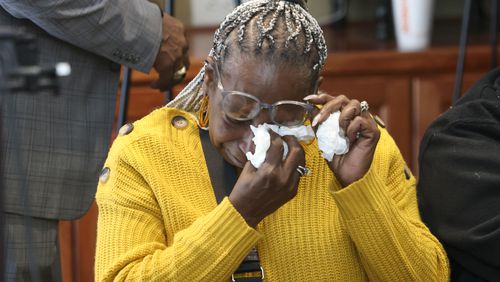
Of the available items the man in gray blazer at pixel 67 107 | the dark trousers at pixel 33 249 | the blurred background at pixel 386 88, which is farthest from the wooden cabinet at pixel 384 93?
the dark trousers at pixel 33 249

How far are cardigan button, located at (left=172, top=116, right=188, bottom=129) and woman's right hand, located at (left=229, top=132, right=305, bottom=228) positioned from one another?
21cm

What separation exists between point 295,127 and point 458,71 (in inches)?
57.6

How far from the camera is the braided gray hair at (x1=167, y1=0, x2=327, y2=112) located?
1647 mm

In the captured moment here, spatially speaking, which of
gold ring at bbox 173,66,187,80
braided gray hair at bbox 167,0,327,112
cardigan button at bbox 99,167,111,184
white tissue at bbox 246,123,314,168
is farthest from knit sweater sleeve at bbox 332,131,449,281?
gold ring at bbox 173,66,187,80

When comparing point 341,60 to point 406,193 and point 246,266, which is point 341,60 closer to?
point 406,193

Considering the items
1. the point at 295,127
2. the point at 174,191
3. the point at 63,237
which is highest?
the point at 295,127

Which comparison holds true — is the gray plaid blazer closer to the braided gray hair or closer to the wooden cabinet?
the braided gray hair

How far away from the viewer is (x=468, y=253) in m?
1.88

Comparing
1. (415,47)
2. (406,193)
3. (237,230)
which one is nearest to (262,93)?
(237,230)

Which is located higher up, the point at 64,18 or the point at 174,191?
the point at 64,18

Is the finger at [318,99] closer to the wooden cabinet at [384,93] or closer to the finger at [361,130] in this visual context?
the finger at [361,130]

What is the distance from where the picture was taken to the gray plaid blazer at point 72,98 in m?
1.95

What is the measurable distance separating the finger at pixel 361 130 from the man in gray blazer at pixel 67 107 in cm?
58

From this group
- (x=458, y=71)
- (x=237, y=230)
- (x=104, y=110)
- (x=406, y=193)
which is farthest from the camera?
(x=458, y=71)
